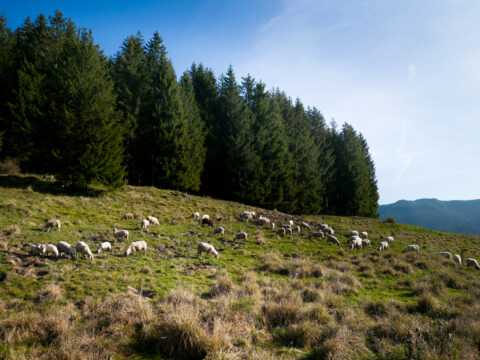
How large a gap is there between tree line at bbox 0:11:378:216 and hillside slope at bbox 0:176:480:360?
1059 centimetres

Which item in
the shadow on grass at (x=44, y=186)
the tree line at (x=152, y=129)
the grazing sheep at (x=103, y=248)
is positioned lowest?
the grazing sheep at (x=103, y=248)

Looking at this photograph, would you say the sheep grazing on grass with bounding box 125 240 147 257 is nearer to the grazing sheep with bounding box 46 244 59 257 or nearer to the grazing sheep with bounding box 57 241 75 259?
the grazing sheep with bounding box 57 241 75 259

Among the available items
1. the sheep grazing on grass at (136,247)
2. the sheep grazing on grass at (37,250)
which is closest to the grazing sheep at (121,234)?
the sheep grazing on grass at (136,247)

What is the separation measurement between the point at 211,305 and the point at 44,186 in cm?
2209

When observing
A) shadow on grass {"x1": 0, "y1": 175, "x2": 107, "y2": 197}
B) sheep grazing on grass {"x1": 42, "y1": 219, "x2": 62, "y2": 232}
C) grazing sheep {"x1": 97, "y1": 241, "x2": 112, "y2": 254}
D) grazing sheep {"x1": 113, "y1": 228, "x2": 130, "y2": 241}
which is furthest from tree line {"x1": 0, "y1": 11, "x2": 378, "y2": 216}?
grazing sheep {"x1": 97, "y1": 241, "x2": 112, "y2": 254}

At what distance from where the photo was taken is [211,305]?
20.7 ft

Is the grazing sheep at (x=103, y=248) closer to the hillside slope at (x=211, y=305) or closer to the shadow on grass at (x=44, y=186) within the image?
the hillside slope at (x=211, y=305)

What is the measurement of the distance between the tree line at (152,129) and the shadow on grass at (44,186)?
1.00 meters

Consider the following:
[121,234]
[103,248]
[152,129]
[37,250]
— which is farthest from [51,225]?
[152,129]

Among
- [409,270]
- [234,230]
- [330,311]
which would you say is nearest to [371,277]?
[409,270]

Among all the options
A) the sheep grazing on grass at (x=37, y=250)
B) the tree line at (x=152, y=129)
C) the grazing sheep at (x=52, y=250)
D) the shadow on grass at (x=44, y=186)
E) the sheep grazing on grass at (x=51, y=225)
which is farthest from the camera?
the tree line at (x=152, y=129)

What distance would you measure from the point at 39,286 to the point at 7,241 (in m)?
5.08

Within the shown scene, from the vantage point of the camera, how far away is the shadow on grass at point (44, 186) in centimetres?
1964

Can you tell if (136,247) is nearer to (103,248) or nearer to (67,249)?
(103,248)
